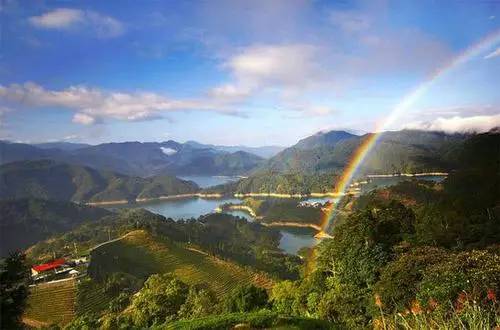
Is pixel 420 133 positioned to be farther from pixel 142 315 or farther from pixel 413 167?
pixel 142 315

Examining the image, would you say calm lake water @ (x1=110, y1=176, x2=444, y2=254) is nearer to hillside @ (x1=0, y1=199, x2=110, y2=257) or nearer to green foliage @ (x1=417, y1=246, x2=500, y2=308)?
hillside @ (x1=0, y1=199, x2=110, y2=257)

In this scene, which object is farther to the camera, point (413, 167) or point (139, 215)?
point (413, 167)

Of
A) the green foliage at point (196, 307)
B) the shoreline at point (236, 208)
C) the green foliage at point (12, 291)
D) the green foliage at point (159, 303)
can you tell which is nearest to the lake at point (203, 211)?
the shoreline at point (236, 208)

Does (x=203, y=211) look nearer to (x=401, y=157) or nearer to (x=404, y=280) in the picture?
(x=401, y=157)

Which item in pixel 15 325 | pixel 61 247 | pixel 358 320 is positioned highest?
pixel 15 325

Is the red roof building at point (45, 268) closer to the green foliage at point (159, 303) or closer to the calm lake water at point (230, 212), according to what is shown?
the green foliage at point (159, 303)

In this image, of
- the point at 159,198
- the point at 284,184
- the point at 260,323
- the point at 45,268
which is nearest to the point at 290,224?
the point at 284,184

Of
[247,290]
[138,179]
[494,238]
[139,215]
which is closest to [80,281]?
[247,290]

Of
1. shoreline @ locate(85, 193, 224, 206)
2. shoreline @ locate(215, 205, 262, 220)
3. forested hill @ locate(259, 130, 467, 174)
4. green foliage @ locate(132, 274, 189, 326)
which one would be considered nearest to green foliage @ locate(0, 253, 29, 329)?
green foliage @ locate(132, 274, 189, 326)
